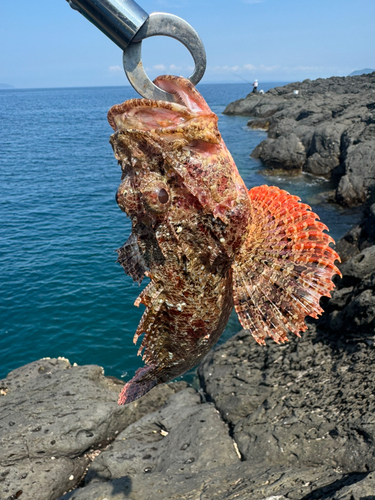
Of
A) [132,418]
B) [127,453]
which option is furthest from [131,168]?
[132,418]

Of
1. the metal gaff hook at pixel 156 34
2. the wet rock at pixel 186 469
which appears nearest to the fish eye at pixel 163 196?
the metal gaff hook at pixel 156 34

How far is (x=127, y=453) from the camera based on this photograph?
30.7 feet

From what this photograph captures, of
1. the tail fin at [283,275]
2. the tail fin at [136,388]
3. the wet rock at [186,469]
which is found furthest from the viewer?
the wet rock at [186,469]

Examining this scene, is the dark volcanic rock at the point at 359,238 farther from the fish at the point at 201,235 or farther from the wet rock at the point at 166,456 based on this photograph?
the fish at the point at 201,235

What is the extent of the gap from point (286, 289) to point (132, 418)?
9793mm

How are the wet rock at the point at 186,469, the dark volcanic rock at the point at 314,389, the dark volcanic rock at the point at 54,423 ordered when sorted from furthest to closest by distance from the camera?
the dark volcanic rock at the point at 54,423, the dark volcanic rock at the point at 314,389, the wet rock at the point at 186,469

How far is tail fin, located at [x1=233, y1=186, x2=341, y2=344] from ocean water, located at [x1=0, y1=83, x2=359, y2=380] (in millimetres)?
13040

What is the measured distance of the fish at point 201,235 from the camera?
8.63 feet

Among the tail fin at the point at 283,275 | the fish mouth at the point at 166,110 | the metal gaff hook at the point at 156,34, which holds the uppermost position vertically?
the metal gaff hook at the point at 156,34

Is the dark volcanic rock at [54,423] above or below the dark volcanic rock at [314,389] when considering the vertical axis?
below

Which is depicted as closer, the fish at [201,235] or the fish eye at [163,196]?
the fish at [201,235]

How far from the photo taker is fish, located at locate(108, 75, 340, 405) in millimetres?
2631

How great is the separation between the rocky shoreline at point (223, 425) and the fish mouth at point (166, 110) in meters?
5.65

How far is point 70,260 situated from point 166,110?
72.4 ft
